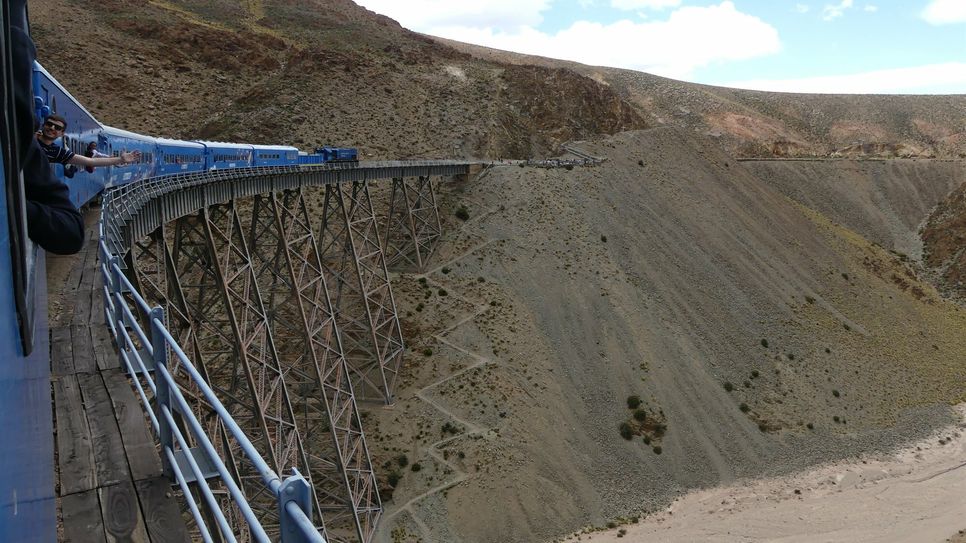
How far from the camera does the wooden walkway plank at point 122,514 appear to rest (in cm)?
388


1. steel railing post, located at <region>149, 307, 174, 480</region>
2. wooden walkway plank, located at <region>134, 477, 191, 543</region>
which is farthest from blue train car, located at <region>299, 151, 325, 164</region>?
wooden walkway plank, located at <region>134, 477, 191, 543</region>

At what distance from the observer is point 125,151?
1762cm

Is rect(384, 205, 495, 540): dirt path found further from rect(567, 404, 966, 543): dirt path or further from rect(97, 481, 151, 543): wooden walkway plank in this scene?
rect(97, 481, 151, 543): wooden walkway plank

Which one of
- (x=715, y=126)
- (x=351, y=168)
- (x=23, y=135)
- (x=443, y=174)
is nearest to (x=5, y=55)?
(x=23, y=135)

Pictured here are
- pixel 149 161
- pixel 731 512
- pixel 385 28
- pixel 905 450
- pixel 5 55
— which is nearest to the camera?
pixel 5 55

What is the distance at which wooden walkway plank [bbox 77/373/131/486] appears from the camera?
448 cm

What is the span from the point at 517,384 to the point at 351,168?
12.5 metres

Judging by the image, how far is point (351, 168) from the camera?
29.5m

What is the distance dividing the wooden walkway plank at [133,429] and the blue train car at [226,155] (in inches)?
814

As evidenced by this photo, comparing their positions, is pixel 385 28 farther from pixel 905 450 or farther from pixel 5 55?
pixel 5 55

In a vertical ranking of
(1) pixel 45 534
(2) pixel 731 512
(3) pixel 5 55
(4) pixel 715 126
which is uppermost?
(4) pixel 715 126

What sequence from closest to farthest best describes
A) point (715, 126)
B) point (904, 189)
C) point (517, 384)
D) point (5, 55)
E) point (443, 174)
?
point (5, 55) → point (517, 384) → point (443, 174) → point (904, 189) → point (715, 126)

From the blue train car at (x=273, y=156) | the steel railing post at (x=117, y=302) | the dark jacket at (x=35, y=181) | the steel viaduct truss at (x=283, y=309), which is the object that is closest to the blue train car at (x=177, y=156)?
the steel viaduct truss at (x=283, y=309)

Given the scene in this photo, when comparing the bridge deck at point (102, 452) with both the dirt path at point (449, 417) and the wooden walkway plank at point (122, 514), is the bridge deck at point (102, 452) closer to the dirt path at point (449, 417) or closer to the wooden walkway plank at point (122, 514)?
the wooden walkway plank at point (122, 514)
